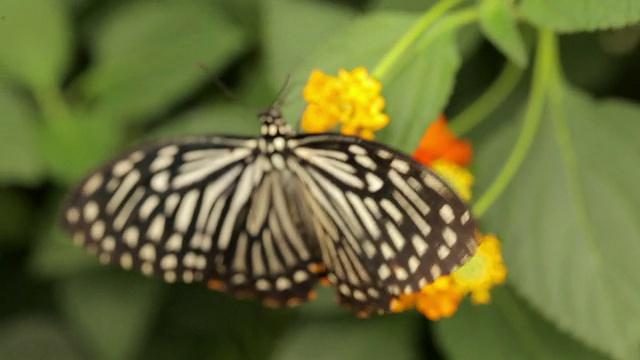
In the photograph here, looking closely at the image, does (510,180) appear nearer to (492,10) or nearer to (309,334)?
(492,10)

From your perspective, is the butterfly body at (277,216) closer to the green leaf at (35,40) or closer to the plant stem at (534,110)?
the plant stem at (534,110)

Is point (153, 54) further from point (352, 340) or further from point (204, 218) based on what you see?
point (352, 340)

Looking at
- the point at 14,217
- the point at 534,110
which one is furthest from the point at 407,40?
the point at 14,217

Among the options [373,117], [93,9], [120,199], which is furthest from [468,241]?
[93,9]

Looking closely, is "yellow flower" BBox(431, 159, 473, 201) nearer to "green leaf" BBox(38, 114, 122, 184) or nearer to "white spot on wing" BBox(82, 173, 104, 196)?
"white spot on wing" BBox(82, 173, 104, 196)

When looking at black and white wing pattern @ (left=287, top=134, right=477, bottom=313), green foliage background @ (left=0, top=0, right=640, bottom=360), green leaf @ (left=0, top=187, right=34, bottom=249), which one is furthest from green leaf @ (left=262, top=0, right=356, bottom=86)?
green leaf @ (left=0, top=187, right=34, bottom=249)
